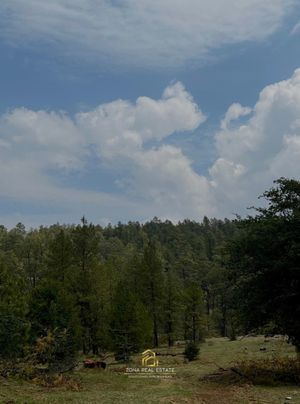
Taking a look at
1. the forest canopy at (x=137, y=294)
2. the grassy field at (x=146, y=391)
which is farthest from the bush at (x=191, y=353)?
the grassy field at (x=146, y=391)

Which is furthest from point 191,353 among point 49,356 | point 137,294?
point 137,294

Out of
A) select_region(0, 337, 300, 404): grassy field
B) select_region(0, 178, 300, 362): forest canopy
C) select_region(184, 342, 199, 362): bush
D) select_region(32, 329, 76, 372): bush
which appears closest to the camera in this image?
select_region(0, 337, 300, 404): grassy field

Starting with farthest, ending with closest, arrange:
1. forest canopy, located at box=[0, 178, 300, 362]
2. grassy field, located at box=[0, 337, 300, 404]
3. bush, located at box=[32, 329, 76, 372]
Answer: forest canopy, located at box=[0, 178, 300, 362] < bush, located at box=[32, 329, 76, 372] < grassy field, located at box=[0, 337, 300, 404]

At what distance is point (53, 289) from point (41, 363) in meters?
11.6

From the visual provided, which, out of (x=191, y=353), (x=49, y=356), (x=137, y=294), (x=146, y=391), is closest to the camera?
(x=146, y=391)

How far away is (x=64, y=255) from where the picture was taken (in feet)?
146

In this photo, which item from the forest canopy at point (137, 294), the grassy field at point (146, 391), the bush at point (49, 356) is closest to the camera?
the grassy field at point (146, 391)

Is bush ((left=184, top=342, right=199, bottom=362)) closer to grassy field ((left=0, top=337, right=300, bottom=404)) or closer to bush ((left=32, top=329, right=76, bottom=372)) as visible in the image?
grassy field ((left=0, top=337, right=300, bottom=404))

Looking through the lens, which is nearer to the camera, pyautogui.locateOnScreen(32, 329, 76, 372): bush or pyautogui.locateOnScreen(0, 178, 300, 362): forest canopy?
pyautogui.locateOnScreen(32, 329, 76, 372): bush

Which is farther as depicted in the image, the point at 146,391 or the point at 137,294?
the point at 137,294

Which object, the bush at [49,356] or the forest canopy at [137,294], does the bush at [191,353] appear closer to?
the forest canopy at [137,294]

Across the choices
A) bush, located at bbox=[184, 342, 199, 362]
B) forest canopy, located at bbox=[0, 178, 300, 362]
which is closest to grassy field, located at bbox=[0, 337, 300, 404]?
forest canopy, located at bbox=[0, 178, 300, 362]

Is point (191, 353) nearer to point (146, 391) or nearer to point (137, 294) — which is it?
point (146, 391)

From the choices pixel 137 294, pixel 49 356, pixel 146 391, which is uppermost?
pixel 137 294
